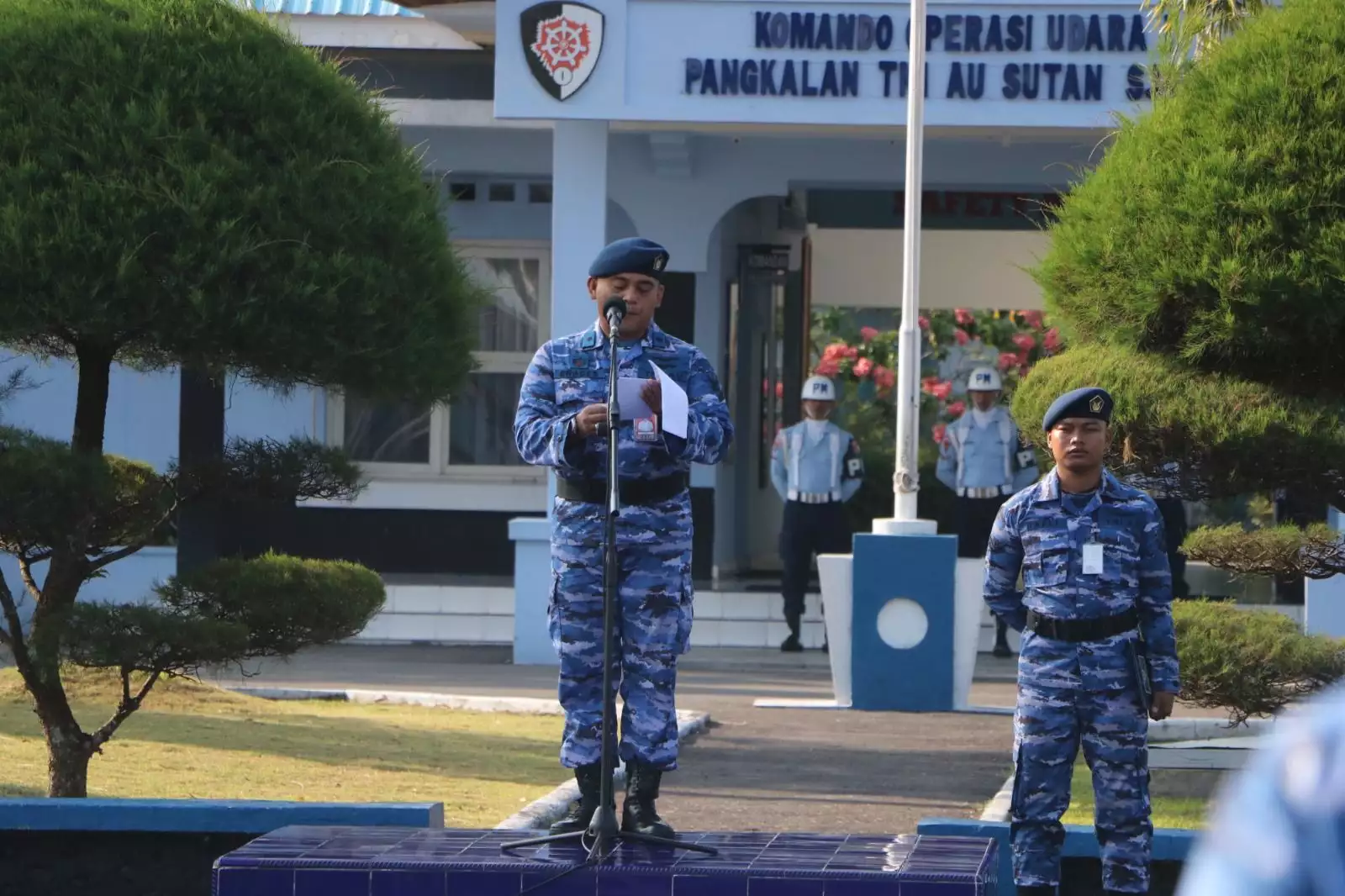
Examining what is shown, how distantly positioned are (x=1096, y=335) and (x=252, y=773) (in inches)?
164

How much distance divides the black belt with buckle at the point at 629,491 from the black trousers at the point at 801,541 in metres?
8.42

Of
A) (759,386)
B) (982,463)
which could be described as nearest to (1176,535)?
(982,463)

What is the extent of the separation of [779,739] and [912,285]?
9.11ft

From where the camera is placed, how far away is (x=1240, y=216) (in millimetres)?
6020

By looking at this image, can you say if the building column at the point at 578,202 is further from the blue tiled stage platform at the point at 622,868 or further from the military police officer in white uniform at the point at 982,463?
the blue tiled stage platform at the point at 622,868

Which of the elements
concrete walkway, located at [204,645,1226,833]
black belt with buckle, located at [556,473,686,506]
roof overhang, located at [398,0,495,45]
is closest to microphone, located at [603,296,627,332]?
black belt with buckle, located at [556,473,686,506]

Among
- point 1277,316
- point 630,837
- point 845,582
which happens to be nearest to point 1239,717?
point 1277,316

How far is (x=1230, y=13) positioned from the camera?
25.1 ft

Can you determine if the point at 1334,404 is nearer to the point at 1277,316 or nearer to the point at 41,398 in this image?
the point at 1277,316

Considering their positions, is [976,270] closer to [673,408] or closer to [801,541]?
[801,541]

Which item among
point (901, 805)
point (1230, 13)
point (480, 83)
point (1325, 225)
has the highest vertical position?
point (480, 83)

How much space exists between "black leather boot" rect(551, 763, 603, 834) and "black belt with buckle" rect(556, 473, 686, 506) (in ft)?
2.56

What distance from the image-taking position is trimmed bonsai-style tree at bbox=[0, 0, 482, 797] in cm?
649

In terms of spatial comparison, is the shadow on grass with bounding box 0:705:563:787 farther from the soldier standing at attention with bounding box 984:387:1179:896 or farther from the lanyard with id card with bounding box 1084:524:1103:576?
the lanyard with id card with bounding box 1084:524:1103:576
